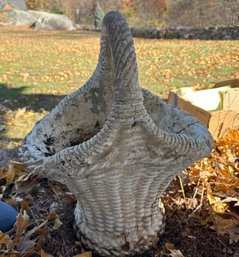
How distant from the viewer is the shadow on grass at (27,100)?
380 cm

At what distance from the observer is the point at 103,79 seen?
4.92 ft

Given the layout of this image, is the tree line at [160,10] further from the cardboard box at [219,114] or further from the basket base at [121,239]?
the basket base at [121,239]

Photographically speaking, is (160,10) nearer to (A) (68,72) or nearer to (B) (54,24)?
(B) (54,24)

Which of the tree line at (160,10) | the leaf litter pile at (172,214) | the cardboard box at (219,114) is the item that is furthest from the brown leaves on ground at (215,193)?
the tree line at (160,10)

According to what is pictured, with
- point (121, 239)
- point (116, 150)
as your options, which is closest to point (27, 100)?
point (121, 239)

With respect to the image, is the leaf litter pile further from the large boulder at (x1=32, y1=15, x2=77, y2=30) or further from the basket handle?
the large boulder at (x1=32, y1=15, x2=77, y2=30)

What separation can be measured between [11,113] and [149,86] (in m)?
1.81

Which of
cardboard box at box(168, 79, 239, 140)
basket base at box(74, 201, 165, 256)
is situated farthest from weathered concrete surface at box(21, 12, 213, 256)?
cardboard box at box(168, 79, 239, 140)

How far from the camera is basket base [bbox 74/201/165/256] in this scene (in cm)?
139

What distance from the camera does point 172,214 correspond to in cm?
167

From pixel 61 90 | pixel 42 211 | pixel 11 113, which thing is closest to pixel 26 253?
pixel 42 211

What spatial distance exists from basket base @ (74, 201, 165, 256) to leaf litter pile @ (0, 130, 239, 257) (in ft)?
0.16

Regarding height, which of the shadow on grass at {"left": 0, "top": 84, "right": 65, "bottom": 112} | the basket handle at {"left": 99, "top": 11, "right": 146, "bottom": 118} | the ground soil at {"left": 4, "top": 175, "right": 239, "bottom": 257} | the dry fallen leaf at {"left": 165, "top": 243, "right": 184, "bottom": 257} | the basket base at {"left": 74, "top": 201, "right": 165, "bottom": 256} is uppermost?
the basket handle at {"left": 99, "top": 11, "right": 146, "bottom": 118}

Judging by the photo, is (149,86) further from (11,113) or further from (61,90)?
(11,113)
